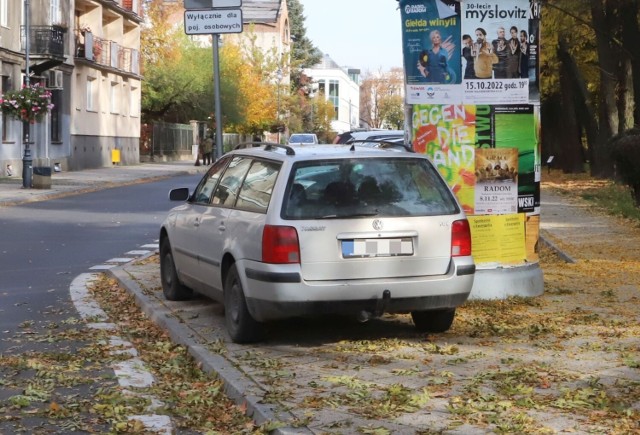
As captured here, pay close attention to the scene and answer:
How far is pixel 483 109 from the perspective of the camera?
38.5ft

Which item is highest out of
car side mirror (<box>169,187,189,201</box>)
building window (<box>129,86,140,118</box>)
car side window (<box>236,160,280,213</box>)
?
building window (<box>129,86,140,118</box>)

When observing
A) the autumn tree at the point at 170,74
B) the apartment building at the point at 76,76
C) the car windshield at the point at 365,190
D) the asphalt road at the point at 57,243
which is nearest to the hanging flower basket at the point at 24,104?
the apartment building at the point at 76,76

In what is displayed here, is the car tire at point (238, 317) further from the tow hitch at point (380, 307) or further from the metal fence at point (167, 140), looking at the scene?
the metal fence at point (167, 140)

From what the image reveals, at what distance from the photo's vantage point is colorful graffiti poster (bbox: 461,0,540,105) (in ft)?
38.3

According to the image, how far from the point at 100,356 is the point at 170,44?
75.6 metres

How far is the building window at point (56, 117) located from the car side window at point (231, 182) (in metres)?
39.4

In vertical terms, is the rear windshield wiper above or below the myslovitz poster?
below

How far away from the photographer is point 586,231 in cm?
2048

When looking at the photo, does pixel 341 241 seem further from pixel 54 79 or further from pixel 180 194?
pixel 54 79

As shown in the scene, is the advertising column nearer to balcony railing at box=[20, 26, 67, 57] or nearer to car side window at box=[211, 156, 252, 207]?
car side window at box=[211, 156, 252, 207]

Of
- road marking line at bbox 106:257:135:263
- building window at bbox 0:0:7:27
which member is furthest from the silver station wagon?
building window at bbox 0:0:7:27

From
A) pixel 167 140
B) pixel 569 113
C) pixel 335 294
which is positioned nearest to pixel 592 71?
pixel 569 113

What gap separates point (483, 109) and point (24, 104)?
82.8 ft

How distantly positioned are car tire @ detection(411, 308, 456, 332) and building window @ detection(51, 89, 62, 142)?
40754 mm
